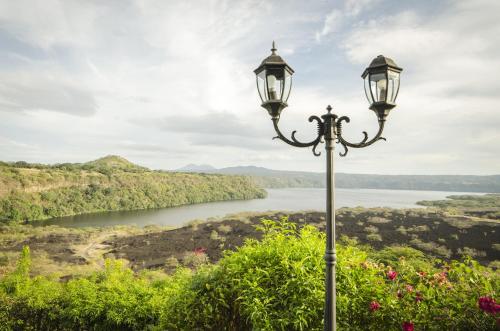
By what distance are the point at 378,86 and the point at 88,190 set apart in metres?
67.5

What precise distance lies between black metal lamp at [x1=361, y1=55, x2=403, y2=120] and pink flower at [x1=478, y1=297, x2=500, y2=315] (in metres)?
1.83

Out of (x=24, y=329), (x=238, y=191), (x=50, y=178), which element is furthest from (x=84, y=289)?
(x=238, y=191)

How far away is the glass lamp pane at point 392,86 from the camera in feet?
9.49

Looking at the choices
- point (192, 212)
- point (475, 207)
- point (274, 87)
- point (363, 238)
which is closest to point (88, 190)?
point (192, 212)

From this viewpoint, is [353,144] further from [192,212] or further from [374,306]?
[192,212]

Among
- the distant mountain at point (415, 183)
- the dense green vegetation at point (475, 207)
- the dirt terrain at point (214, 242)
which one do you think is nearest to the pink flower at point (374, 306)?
the dirt terrain at point (214, 242)

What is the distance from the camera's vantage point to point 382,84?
9.54 ft

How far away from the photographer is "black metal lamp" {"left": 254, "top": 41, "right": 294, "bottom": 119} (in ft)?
9.79

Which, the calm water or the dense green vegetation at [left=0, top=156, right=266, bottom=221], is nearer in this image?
→ the calm water

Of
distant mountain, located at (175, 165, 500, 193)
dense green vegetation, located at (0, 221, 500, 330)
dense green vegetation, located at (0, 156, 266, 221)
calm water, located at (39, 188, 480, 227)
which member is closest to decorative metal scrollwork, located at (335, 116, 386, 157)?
dense green vegetation, located at (0, 221, 500, 330)

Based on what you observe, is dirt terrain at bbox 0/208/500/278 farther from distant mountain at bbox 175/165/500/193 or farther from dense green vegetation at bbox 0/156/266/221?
distant mountain at bbox 175/165/500/193

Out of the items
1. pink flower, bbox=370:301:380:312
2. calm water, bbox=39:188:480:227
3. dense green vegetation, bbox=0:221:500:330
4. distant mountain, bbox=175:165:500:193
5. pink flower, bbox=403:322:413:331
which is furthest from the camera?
distant mountain, bbox=175:165:500:193

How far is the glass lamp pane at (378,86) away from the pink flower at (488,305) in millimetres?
1982

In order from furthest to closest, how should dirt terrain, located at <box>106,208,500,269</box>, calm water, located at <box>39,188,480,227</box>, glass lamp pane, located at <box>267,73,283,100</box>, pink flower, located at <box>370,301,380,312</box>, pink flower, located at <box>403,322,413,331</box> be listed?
calm water, located at <box>39,188,480,227</box> → dirt terrain, located at <box>106,208,500,269</box> → glass lamp pane, located at <box>267,73,283,100</box> → pink flower, located at <box>370,301,380,312</box> → pink flower, located at <box>403,322,413,331</box>
